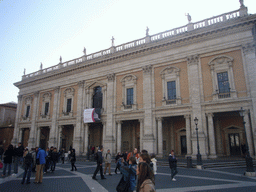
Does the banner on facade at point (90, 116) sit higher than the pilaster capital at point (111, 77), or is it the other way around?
the pilaster capital at point (111, 77)

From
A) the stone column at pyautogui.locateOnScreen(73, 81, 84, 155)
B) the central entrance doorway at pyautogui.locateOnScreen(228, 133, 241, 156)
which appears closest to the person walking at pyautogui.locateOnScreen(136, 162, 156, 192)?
the central entrance doorway at pyautogui.locateOnScreen(228, 133, 241, 156)

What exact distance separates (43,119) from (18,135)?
7.11 m

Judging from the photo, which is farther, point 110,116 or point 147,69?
point 110,116

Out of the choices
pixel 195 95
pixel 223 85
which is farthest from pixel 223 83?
pixel 195 95

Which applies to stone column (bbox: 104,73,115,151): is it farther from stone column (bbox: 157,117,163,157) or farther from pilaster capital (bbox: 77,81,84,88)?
stone column (bbox: 157,117,163,157)

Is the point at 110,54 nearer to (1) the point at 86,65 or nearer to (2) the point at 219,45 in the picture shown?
(1) the point at 86,65

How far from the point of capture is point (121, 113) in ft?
83.7

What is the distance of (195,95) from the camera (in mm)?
21109

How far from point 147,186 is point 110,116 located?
75.3ft

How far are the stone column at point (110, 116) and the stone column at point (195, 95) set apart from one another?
386 inches

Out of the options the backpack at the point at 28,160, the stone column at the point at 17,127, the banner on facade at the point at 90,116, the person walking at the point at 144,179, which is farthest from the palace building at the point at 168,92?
the person walking at the point at 144,179

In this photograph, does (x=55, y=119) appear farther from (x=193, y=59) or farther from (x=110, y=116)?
(x=193, y=59)

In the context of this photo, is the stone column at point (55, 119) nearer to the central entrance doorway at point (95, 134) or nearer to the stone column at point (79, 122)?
the stone column at point (79, 122)

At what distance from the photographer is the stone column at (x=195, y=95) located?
64.8ft
